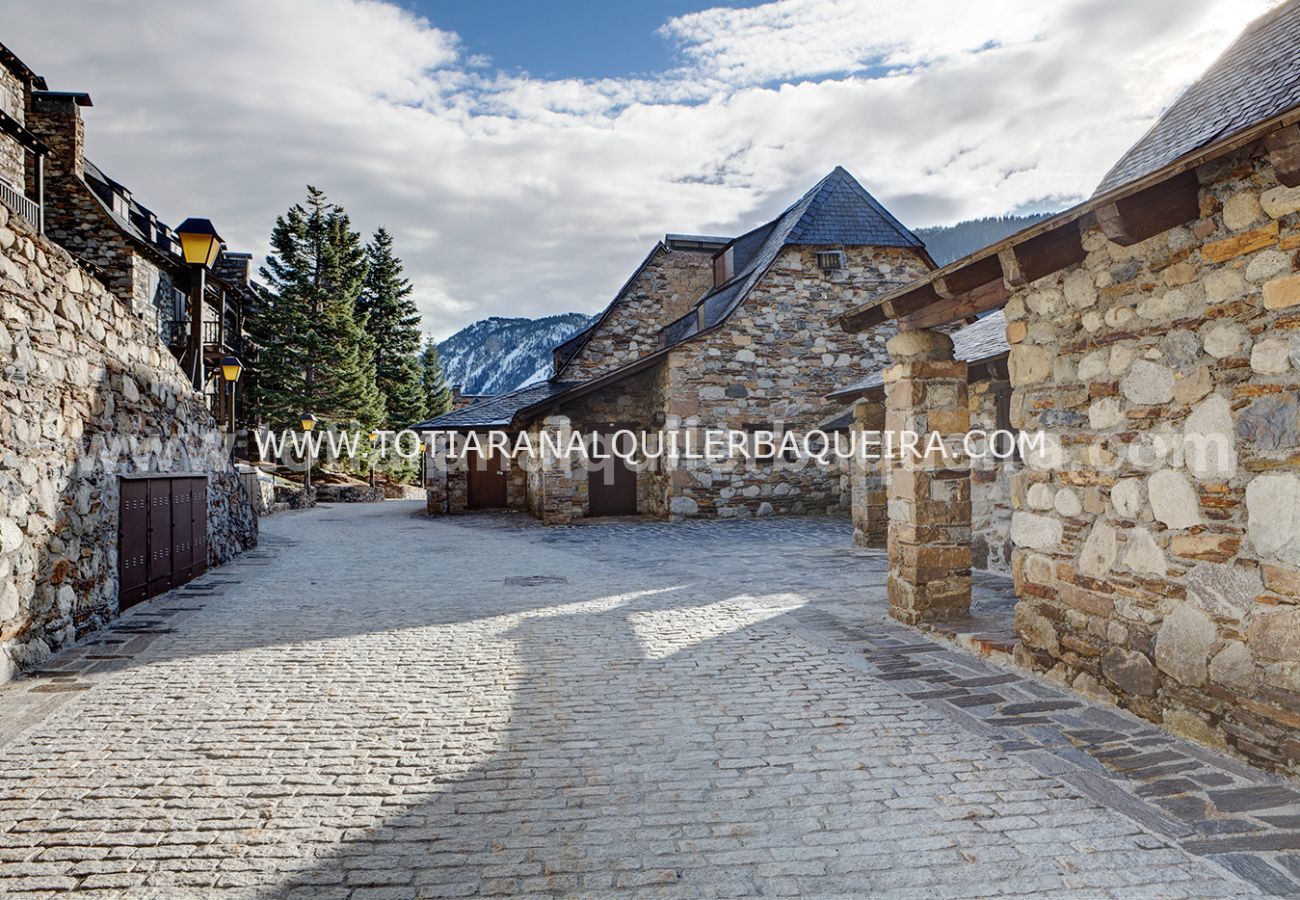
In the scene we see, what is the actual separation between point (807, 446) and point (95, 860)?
14333 millimetres

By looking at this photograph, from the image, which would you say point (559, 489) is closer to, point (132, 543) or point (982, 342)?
point (132, 543)

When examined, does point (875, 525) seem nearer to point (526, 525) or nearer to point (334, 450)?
point (526, 525)

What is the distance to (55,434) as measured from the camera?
523cm

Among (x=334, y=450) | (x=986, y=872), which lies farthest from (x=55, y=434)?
(x=334, y=450)

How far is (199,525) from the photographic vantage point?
8422 mm

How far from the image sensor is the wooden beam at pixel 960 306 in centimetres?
500

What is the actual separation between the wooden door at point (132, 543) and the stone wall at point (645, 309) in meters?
14.0

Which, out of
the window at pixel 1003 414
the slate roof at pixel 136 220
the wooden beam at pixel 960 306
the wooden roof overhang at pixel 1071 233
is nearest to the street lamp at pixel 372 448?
the slate roof at pixel 136 220

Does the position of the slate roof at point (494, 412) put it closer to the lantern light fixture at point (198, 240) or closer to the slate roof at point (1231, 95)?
the lantern light fixture at point (198, 240)

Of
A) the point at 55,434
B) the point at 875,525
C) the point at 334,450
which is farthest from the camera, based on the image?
the point at 334,450

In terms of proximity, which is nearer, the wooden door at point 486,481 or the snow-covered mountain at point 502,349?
the wooden door at point 486,481

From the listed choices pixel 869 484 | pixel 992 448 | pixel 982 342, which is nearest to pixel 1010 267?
pixel 982 342

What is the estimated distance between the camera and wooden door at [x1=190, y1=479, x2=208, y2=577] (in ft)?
26.8

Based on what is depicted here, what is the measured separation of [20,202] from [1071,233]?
20.3 metres
